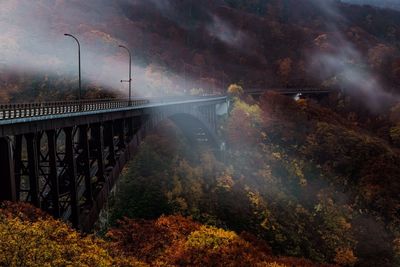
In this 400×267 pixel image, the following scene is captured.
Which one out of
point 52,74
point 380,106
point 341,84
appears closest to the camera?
point 52,74

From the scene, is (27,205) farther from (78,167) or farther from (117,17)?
(117,17)

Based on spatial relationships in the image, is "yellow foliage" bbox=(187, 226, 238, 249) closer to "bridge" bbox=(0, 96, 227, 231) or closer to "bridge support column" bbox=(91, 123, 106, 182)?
"bridge" bbox=(0, 96, 227, 231)

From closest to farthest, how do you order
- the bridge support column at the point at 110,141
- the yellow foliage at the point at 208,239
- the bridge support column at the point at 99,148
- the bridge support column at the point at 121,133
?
1. the bridge support column at the point at 99,148
2. the bridge support column at the point at 110,141
3. the bridge support column at the point at 121,133
4. the yellow foliage at the point at 208,239

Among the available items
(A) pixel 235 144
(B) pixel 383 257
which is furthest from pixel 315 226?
(A) pixel 235 144

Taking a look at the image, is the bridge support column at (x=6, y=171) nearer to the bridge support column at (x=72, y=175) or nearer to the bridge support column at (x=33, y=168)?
the bridge support column at (x=33, y=168)

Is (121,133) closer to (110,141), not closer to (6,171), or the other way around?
(110,141)

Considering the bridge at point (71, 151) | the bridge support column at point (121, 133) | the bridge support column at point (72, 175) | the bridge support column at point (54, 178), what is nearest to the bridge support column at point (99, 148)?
the bridge at point (71, 151)

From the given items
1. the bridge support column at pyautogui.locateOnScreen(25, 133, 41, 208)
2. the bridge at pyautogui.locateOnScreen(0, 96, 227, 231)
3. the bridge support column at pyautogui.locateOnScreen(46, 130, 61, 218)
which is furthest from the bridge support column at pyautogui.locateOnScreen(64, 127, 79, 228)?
the bridge support column at pyautogui.locateOnScreen(25, 133, 41, 208)

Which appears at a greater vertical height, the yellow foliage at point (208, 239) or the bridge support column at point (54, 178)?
the bridge support column at point (54, 178)
